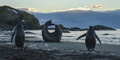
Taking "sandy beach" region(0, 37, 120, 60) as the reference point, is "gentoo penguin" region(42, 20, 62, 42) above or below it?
below

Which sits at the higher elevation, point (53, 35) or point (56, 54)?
point (56, 54)

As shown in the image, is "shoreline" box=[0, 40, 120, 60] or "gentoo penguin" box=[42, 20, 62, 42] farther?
"gentoo penguin" box=[42, 20, 62, 42]

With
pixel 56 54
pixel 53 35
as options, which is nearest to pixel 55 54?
pixel 56 54

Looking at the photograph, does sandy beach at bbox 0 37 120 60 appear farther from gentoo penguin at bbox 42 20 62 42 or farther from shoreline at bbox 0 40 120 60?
gentoo penguin at bbox 42 20 62 42

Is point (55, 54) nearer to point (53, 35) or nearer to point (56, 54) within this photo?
point (56, 54)

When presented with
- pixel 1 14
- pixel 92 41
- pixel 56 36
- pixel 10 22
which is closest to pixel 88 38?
pixel 92 41

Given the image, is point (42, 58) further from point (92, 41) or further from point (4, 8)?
point (4, 8)

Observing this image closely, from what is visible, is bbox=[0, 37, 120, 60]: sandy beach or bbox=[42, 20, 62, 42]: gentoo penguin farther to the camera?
bbox=[42, 20, 62, 42]: gentoo penguin

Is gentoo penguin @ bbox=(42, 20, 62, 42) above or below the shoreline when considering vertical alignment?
below

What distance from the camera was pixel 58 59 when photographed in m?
9.00

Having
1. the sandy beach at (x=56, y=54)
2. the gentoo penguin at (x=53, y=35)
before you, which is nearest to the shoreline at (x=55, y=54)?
the sandy beach at (x=56, y=54)

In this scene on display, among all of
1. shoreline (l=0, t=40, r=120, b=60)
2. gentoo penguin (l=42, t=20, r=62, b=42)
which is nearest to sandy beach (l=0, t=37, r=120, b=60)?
shoreline (l=0, t=40, r=120, b=60)

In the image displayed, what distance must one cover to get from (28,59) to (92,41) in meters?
5.94

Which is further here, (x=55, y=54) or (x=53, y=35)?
(x=53, y=35)
